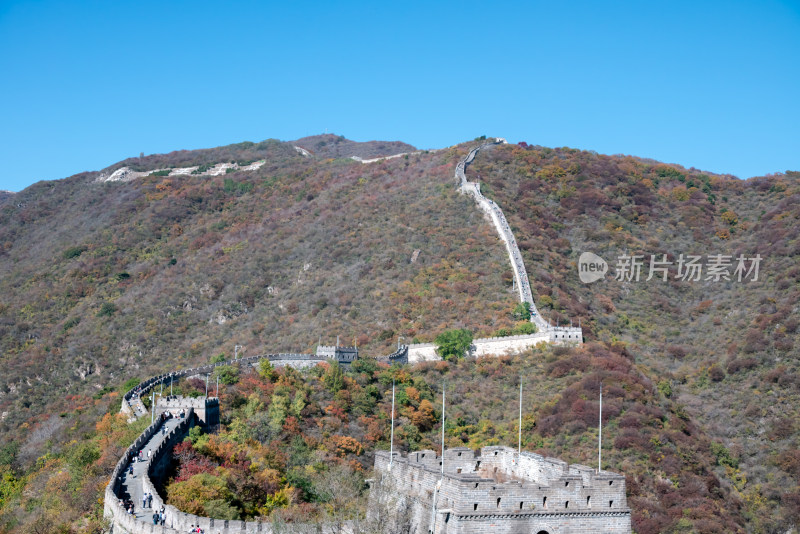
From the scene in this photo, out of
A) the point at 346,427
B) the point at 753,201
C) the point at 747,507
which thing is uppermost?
the point at 753,201

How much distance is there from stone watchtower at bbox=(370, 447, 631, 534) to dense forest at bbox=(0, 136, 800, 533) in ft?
12.5

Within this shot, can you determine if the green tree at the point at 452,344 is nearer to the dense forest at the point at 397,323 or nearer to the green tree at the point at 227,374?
the dense forest at the point at 397,323

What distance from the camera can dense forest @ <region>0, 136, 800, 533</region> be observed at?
51.8 metres

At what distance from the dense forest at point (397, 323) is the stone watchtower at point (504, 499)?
3.80 m

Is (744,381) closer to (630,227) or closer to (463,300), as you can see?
(463,300)

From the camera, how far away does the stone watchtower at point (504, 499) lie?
22969 mm

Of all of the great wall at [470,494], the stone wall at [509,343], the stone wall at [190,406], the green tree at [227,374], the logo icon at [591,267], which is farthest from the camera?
the logo icon at [591,267]

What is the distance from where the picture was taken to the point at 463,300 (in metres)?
86.8

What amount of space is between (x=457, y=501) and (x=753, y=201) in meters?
113

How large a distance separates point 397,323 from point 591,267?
92.8ft

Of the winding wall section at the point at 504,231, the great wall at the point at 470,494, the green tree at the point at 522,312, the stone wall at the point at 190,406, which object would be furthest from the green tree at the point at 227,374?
the winding wall section at the point at 504,231

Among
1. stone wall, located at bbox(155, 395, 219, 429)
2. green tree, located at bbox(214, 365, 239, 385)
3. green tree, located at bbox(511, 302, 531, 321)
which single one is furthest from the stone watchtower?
green tree, located at bbox(511, 302, 531, 321)

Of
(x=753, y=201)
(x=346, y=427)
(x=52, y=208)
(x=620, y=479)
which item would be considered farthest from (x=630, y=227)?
(x=52, y=208)

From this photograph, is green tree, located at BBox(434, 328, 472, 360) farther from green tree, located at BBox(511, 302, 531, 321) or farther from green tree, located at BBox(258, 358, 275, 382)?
green tree, located at BBox(258, 358, 275, 382)
